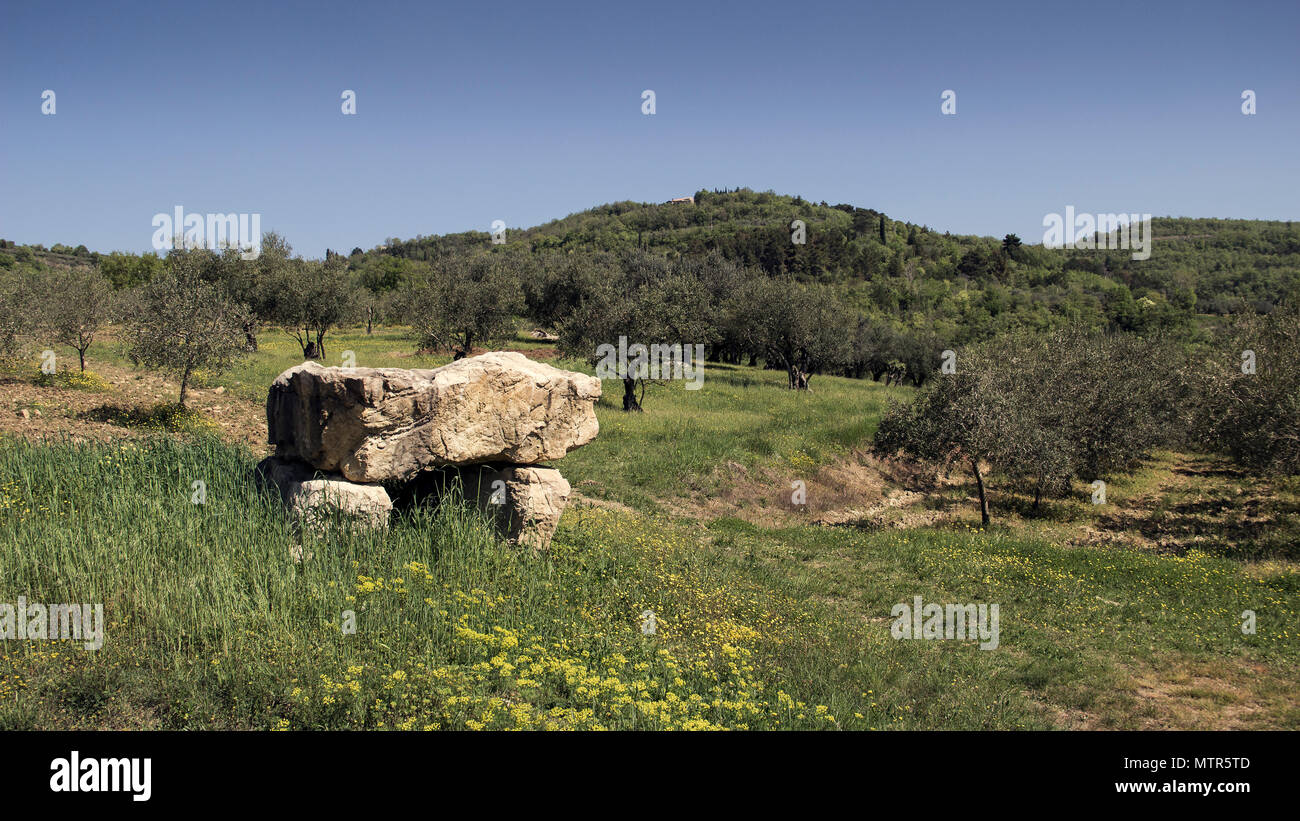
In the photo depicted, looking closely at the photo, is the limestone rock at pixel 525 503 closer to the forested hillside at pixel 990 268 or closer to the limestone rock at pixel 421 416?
the limestone rock at pixel 421 416

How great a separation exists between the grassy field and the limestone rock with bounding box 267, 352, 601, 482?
43.0 inches

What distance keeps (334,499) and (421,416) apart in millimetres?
1833

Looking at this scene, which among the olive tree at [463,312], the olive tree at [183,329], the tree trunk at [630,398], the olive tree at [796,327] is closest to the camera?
the olive tree at [183,329]

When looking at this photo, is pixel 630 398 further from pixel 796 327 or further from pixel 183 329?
pixel 796 327

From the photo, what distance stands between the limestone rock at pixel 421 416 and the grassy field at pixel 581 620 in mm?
1093

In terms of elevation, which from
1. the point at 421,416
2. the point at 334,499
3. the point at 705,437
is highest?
the point at 421,416

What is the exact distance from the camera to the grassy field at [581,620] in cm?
706

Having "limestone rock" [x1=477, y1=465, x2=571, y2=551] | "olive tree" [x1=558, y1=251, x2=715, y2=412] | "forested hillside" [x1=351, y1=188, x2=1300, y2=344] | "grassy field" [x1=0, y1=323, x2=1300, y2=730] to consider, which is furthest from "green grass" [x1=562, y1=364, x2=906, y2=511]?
"forested hillside" [x1=351, y1=188, x2=1300, y2=344]

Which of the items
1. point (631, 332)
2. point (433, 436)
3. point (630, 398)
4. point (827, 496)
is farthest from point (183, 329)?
point (827, 496)

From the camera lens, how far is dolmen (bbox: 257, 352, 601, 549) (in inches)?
433

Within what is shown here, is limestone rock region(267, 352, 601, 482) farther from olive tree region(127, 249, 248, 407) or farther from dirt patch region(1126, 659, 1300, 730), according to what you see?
olive tree region(127, 249, 248, 407)

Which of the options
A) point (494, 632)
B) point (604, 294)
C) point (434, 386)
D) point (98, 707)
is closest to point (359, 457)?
point (434, 386)

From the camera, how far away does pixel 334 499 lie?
35.9 feet

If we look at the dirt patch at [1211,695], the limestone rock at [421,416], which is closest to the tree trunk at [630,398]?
the limestone rock at [421,416]
